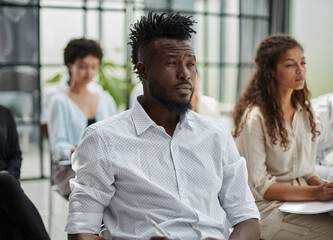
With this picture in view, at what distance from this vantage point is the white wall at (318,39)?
18.9 ft

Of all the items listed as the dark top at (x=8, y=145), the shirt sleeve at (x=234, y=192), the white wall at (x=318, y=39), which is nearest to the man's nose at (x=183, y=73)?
the shirt sleeve at (x=234, y=192)

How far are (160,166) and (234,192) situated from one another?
30 centimetres

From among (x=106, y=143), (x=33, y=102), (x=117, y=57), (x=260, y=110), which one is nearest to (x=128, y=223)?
(x=106, y=143)

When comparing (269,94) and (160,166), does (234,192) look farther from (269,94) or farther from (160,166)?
(269,94)

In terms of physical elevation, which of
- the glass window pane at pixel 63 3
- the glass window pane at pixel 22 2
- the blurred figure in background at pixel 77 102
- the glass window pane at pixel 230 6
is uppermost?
the glass window pane at pixel 230 6

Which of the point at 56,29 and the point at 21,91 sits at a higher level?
the point at 56,29

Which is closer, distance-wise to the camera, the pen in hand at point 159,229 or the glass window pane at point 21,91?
the pen in hand at point 159,229

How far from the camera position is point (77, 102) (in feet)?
12.1

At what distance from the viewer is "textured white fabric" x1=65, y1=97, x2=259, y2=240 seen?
1.60m

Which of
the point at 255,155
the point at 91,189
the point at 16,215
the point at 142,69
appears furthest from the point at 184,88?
the point at 16,215

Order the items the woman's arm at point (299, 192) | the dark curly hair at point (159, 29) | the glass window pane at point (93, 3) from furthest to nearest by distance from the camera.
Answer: the glass window pane at point (93, 3), the woman's arm at point (299, 192), the dark curly hair at point (159, 29)

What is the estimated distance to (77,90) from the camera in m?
3.75

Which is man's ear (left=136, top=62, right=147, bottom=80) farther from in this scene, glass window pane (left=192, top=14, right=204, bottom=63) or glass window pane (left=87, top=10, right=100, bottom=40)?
glass window pane (left=192, top=14, right=204, bottom=63)

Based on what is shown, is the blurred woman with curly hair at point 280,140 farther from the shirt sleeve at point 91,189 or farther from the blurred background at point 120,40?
the blurred background at point 120,40
